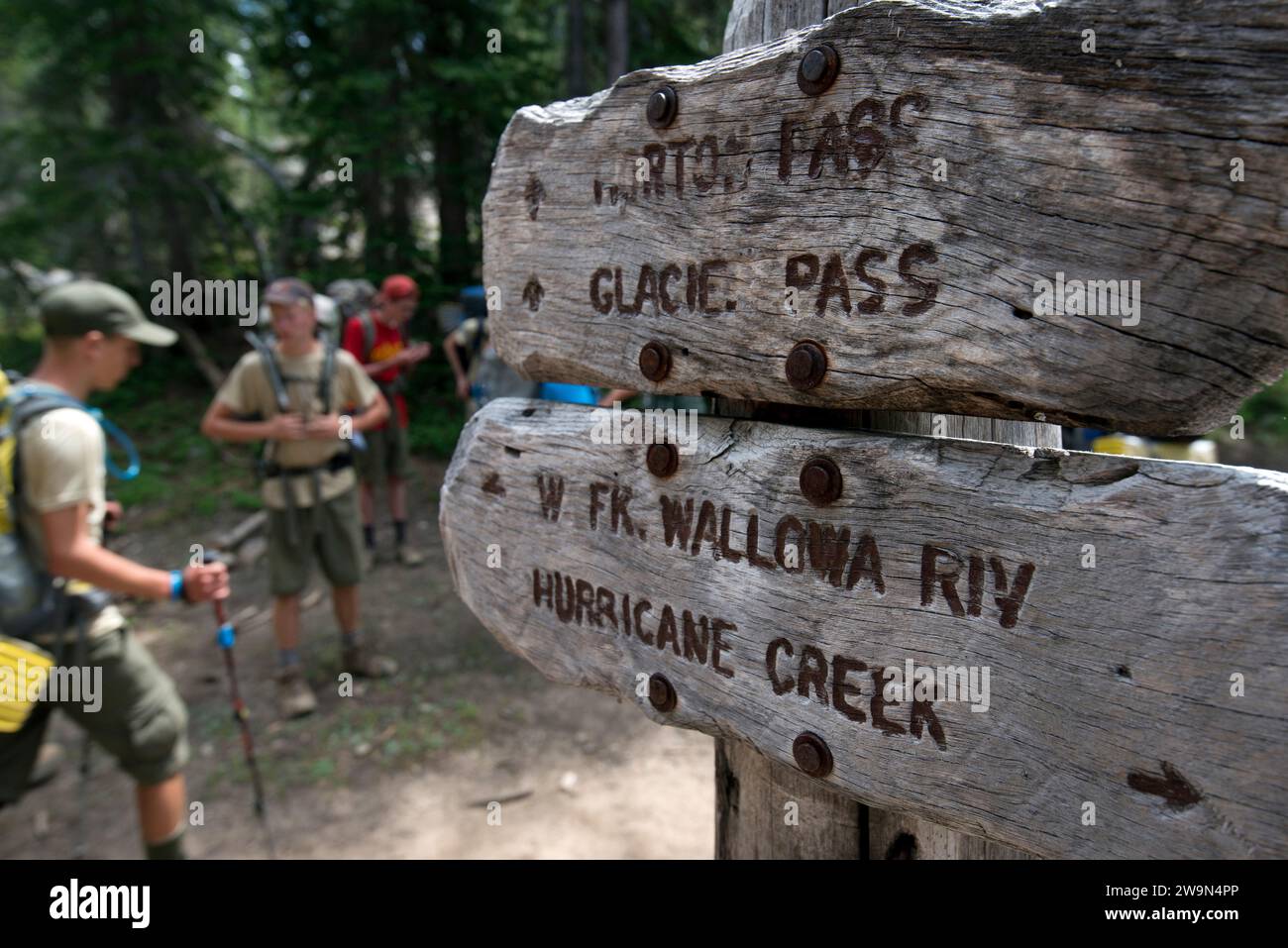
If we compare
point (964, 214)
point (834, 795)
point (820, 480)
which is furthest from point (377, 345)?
point (964, 214)

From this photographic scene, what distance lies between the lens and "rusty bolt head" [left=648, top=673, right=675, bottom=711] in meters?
1.57

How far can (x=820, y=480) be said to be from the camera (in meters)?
1.32

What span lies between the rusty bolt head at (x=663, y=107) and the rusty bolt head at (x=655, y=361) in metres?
0.38

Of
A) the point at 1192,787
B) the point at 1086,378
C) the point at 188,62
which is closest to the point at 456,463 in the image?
the point at 1086,378

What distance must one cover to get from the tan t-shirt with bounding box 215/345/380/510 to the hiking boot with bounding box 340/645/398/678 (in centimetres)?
108

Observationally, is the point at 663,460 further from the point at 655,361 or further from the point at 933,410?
the point at 933,410

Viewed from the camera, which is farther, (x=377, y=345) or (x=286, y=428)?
(x=377, y=345)

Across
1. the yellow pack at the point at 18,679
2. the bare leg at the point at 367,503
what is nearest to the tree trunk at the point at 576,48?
the bare leg at the point at 367,503

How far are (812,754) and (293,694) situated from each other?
452 centimetres

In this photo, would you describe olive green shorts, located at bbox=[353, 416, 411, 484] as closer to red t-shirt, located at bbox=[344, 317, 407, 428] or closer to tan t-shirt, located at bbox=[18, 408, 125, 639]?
red t-shirt, located at bbox=[344, 317, 407, 428]

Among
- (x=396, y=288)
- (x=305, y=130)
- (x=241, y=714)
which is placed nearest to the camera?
(x=241, y=714)

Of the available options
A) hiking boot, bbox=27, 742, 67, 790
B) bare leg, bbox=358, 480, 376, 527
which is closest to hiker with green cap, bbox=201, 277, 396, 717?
hiking boot, bbox=27, 742, 67, 790

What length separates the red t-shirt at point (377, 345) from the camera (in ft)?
22.4
